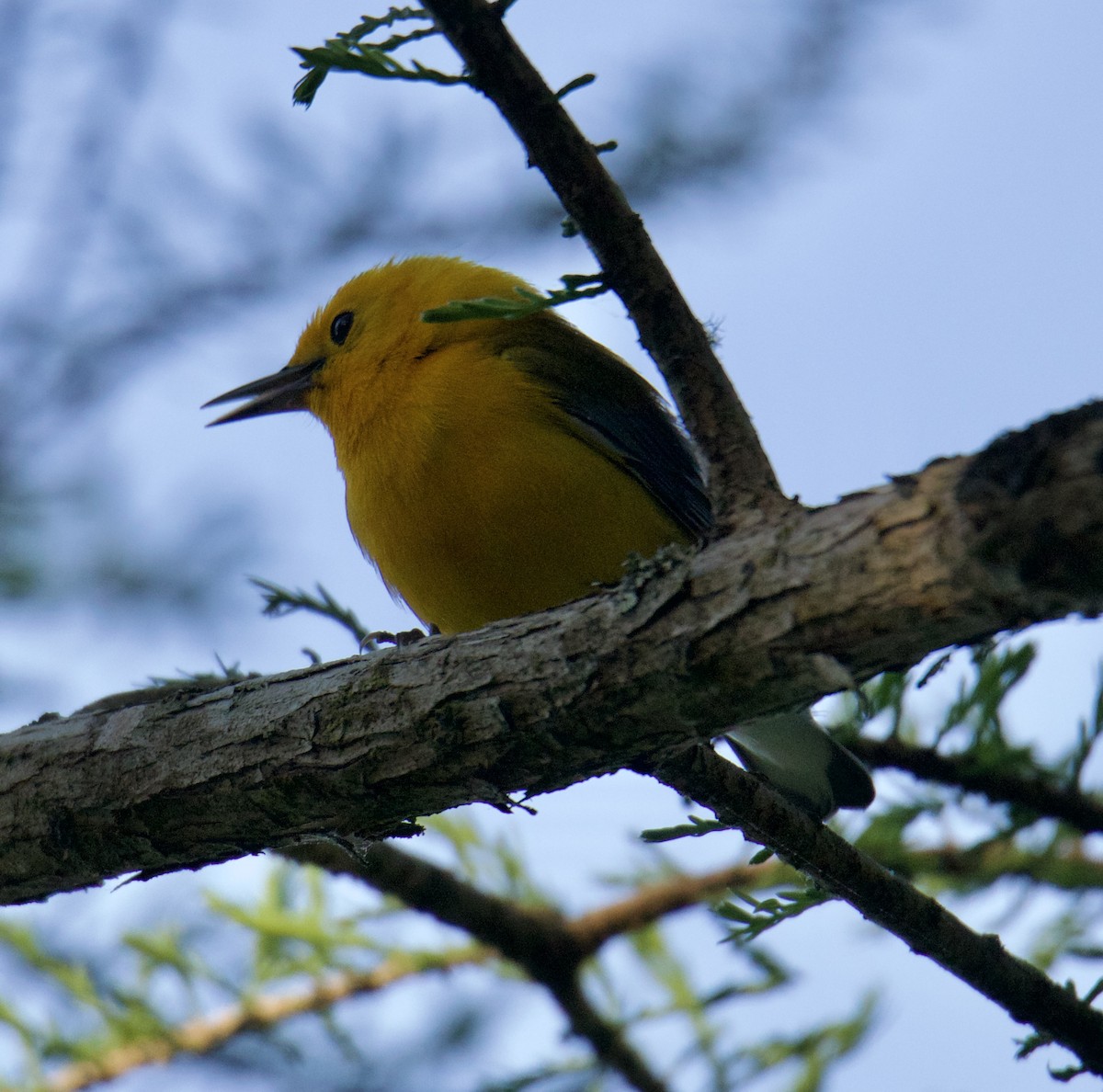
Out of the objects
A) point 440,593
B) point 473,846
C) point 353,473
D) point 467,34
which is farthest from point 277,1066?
point 467,34

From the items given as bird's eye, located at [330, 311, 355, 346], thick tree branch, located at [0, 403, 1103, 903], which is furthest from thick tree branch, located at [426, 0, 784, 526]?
bird's eye, located at [330, 311, 355, 346]

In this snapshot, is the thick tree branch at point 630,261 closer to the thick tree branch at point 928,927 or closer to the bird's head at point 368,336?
the thick tree branch at point 928,927

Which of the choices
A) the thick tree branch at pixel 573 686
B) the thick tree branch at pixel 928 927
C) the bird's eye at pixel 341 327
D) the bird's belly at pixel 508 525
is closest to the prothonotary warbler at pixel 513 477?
the bird's belly at pixel 508 525

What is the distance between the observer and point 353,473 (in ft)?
14.7

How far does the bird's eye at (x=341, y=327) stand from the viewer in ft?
17.5

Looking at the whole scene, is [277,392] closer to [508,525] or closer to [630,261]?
[508,525]

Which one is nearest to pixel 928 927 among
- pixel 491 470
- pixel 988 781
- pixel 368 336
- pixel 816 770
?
pixel 988 781

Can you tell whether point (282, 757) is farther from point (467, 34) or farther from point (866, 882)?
point (467, 34)

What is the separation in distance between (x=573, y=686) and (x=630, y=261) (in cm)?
78

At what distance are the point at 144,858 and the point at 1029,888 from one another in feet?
7.45

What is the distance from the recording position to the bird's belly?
394 centimetres

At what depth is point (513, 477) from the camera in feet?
13.0

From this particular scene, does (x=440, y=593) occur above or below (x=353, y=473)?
below

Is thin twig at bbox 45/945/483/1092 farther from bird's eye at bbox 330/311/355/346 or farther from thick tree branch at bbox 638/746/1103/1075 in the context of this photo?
bird's eye at bbox 330/311/355/346
